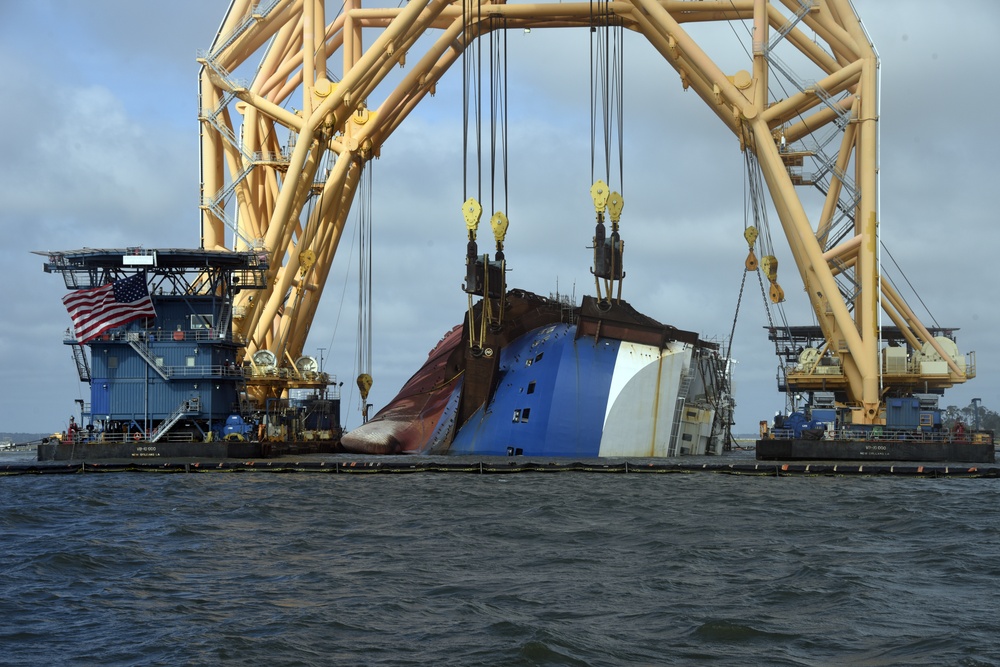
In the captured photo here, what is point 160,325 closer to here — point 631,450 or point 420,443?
point 420,443

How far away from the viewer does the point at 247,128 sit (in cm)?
7281

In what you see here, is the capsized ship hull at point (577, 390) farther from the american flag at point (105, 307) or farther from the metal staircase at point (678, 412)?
the american flag at point (105, 307)

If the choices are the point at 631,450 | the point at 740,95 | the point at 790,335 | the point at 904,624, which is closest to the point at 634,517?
the point at 904,624

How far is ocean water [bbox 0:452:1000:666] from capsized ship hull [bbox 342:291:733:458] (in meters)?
20.3

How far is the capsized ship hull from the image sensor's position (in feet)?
188

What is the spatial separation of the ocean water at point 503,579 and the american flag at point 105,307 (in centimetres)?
2259

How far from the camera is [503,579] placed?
21594 mm

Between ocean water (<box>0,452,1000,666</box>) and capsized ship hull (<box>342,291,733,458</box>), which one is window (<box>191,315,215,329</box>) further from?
ocean water (<box>0,452,1000,666</box>)

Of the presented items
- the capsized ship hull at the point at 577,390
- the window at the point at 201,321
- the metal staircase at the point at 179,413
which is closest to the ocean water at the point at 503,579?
the capsized ship hull at the point at 577,390

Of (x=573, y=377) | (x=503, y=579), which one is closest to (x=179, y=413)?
(x=573, y=377)

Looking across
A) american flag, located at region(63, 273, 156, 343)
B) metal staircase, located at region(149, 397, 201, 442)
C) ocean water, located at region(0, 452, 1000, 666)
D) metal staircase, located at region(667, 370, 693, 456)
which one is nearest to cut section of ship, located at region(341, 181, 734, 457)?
metal staircase, located at region(667, 370, 693, 456)

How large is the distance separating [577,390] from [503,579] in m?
36.1

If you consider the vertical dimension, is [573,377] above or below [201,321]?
below

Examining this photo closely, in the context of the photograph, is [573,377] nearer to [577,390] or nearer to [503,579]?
[577,390]
